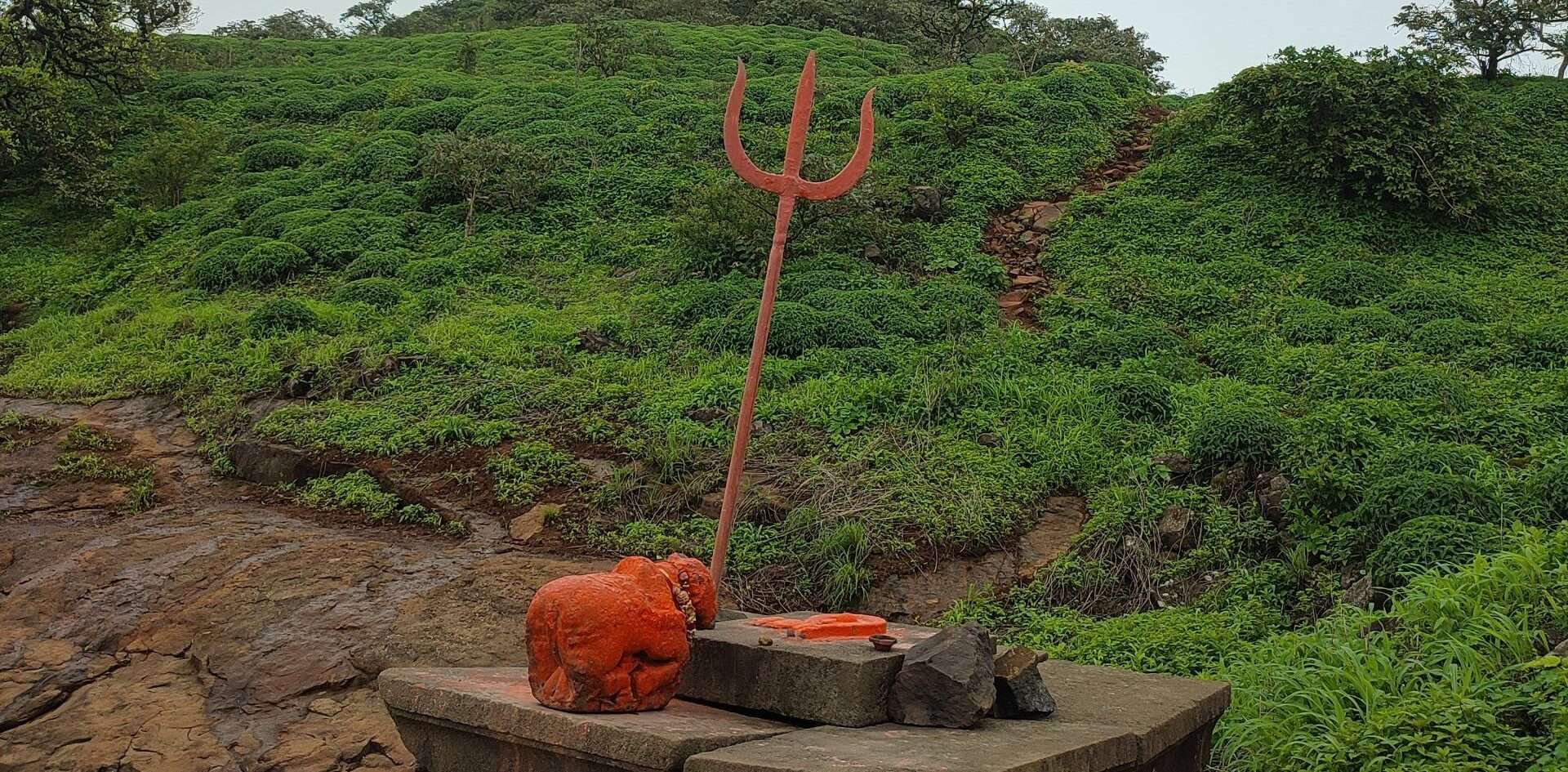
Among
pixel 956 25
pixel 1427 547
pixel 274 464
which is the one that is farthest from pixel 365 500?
pixel 956 25

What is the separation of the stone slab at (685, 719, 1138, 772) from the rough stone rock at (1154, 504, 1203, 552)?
12.5 ft

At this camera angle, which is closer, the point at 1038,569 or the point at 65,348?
the point at 1038,569

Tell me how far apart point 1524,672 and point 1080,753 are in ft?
7.43

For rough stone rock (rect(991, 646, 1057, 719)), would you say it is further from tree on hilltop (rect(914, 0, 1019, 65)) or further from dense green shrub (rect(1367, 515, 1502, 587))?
tree on hilltop (rect(914, 0, 1019, 65))

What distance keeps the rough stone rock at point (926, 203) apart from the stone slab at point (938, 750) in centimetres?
1065

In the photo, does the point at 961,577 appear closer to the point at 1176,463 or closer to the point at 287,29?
the point at 1176,463

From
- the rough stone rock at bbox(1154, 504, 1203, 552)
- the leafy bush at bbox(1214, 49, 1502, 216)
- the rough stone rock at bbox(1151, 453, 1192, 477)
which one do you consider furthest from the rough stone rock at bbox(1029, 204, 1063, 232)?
the rough stone rock at bbox(1154, 504, 1203, 552)

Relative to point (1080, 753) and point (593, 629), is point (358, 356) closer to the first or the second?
point (593, 629)

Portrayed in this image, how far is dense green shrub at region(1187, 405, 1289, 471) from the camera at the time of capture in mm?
7469

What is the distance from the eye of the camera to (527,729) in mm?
3418

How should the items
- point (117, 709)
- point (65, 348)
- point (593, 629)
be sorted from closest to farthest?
1. point (593, 629)
2. point (117, 709)
3. point (65, 348)

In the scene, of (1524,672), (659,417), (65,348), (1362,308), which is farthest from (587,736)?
(65,348)

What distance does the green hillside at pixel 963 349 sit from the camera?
592 centimetres

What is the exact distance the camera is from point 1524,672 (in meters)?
4.28
